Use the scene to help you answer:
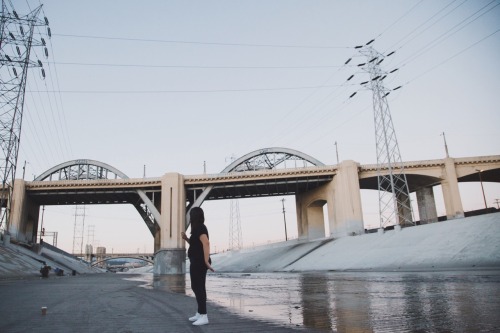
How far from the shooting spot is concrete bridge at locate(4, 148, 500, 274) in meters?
42.3

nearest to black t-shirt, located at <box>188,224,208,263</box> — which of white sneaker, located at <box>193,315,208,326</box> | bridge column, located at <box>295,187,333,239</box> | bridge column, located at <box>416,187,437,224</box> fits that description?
white sneaker, located at <box>193,315,208,326</box>

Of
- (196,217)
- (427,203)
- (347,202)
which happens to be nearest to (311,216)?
(347,202)

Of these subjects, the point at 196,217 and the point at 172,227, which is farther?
the point at 172,227

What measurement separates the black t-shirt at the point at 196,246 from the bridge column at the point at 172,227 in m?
37.5

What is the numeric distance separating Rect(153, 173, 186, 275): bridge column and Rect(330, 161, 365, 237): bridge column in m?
19.6

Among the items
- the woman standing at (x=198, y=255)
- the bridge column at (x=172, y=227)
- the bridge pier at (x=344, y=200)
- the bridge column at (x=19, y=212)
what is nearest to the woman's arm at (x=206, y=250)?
the woman standing at (x=198, y=255)

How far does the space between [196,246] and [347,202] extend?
39.7 m

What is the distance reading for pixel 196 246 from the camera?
17.0 feet

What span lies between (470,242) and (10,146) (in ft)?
146

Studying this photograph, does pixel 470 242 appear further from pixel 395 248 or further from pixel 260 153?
pixel 260 153

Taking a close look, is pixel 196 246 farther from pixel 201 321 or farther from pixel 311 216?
pixel 311 216

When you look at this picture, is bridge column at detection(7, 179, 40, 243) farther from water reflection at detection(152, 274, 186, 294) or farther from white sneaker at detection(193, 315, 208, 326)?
white sneaker at detection(193, 315, 208, 326)

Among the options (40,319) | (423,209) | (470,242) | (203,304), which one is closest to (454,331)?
(203,304)

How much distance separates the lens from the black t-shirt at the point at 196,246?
512 centimetres
